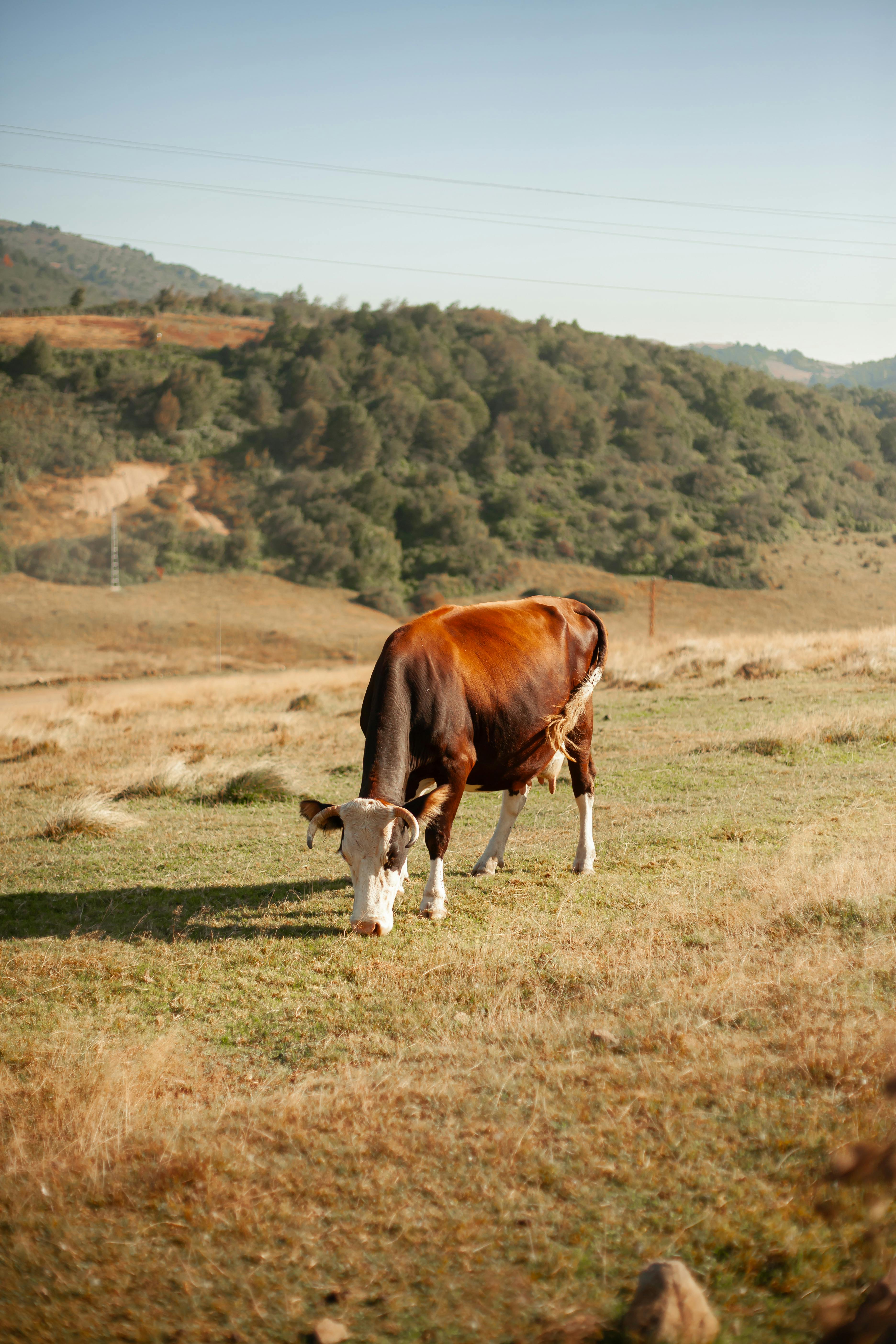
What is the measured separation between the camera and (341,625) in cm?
4419

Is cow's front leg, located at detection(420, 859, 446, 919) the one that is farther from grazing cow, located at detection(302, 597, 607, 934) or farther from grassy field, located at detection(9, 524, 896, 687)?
grassy field, located at detection(9, 524, 896, 687)

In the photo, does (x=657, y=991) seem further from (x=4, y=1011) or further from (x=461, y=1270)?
(x=4, y=1011)

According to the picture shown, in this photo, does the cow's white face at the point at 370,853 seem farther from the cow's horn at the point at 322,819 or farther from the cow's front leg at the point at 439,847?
the cow's front leg at the point at 439,847

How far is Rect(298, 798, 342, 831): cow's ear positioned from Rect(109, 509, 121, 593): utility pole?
39723 mm

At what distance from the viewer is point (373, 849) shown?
6082mm

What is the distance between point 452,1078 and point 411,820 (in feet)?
6.59

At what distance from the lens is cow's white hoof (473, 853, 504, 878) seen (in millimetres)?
7953

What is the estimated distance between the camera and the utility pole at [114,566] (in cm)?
4466

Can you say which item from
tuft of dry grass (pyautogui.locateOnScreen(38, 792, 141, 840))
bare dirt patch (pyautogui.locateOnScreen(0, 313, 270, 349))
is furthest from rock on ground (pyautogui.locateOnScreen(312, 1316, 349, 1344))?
bare dirt patch (pyautogui.locateOnScreen(0, 313, 270, 349))

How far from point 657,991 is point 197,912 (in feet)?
12.0

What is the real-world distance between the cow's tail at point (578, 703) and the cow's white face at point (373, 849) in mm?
2119

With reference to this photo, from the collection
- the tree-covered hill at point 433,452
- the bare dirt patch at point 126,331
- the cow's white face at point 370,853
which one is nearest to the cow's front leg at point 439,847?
the cow's white face at point 370,853

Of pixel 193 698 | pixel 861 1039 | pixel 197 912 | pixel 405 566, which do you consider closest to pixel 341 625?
pixel 405 566

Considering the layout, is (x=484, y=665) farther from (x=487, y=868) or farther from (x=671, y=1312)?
(x=671, y=1312)
